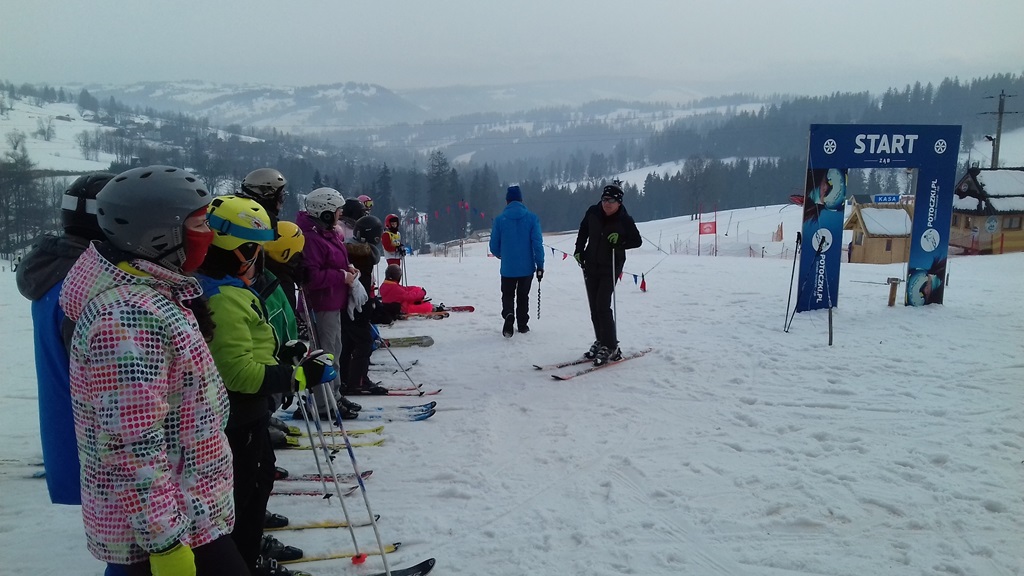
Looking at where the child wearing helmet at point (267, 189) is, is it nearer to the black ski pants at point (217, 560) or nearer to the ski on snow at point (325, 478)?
the ski on snow at point (325, 478)

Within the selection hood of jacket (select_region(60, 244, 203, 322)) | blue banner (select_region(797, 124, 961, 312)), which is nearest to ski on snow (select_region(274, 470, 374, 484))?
hood of jacket (select_region(60, 244, 203, 322))

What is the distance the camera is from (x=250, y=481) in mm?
2842

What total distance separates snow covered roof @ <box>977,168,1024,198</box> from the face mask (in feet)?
82.0

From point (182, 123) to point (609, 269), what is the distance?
24.4 metres

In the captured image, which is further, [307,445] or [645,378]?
[645,378]

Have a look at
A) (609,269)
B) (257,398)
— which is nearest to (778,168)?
(609,269)

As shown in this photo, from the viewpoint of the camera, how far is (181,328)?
72.3 inches

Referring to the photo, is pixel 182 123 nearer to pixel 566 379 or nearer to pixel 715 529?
pixel 566 379

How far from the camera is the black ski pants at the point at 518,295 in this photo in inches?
336

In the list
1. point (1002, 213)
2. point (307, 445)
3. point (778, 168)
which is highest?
point (778, 168)

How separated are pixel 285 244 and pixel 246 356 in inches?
59.0

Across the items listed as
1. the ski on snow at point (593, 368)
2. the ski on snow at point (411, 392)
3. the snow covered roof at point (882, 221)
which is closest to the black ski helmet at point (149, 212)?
the ski on snow at point (411, 392)

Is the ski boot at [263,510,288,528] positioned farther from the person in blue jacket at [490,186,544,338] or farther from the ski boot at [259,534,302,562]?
the person in blue jacket at [490,186,544,338]

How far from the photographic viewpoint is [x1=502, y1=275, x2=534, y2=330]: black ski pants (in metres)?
8.52
